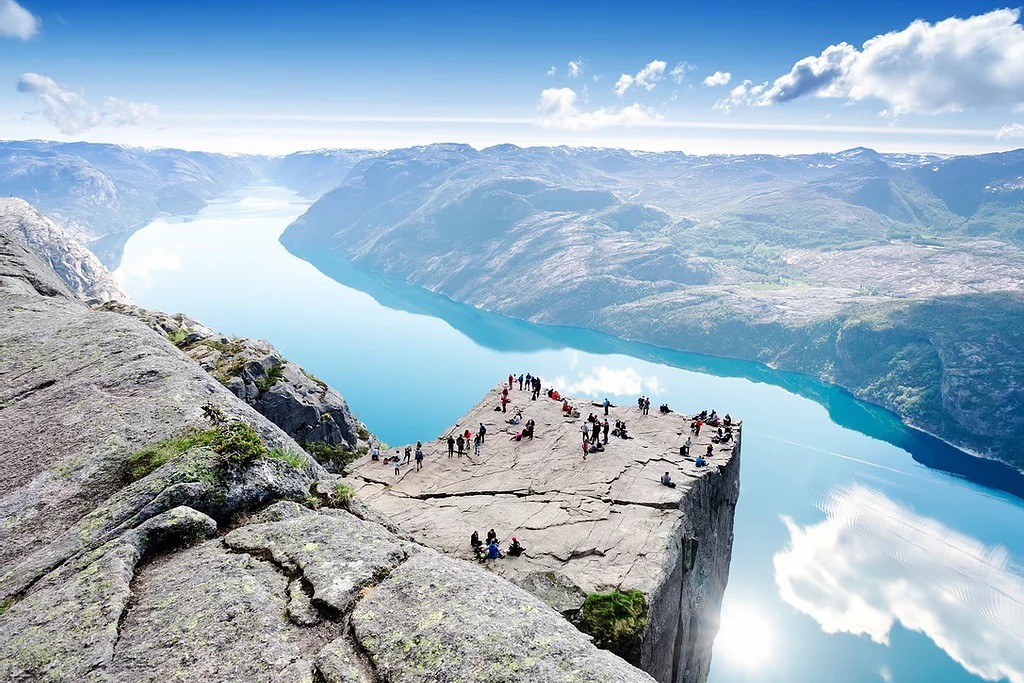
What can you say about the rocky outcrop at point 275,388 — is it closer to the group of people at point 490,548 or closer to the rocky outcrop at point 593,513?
the rocky outcrop at point 593,513

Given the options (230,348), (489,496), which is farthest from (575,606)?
(230,348)

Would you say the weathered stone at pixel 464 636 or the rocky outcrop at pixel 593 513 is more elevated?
the weathered stone at pixel 464 636

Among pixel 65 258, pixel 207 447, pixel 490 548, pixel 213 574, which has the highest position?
pixel 207 447

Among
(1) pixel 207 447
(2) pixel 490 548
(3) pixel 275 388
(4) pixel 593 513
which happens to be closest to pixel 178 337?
(3) pixel 275 388

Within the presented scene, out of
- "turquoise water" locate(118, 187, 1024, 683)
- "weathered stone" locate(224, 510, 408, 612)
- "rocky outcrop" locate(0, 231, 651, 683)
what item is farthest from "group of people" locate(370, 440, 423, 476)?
"turquoise water" locate(118, 187, 1024, 683)

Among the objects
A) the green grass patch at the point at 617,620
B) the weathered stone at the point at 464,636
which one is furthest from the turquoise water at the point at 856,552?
the weathered stone at the point at 464,636

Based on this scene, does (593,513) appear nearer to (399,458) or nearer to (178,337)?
(399,458)

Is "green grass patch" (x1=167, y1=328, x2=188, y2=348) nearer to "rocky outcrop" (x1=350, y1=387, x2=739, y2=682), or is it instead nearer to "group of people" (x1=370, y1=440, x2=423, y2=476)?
"rocky outcrop" (x1=350, y1=387, x2=739, y2=682)
